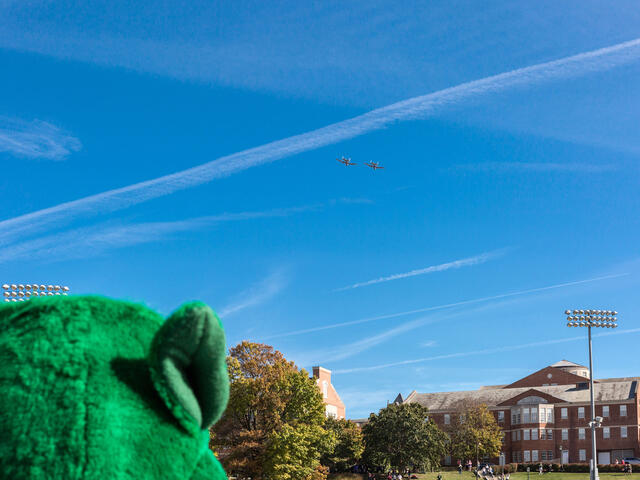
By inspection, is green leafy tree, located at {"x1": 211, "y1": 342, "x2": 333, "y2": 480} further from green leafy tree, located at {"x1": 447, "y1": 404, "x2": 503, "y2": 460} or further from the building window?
the building window

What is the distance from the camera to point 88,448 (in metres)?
1.64

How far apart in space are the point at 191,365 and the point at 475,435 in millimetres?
74762

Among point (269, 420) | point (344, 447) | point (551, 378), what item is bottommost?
point (344, 447)

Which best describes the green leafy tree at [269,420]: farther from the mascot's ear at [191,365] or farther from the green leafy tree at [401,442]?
the mascot's ear at [191,365]

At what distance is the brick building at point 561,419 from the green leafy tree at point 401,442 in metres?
22.0

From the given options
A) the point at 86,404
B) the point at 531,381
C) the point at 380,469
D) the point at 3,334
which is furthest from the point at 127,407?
the point at 531,381

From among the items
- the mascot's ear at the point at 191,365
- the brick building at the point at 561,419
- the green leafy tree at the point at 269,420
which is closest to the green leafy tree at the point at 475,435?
the brick building at the point at 561,419

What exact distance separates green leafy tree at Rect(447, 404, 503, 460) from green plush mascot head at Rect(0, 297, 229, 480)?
244 feet

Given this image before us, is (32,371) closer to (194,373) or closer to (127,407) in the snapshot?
(127,407)

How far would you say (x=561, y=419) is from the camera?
2997 inches

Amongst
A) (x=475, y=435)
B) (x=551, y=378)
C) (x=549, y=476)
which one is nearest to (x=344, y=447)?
(x=549, y=476)

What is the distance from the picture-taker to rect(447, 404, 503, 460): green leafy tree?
235 feet

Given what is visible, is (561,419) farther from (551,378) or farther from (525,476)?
(525,476)

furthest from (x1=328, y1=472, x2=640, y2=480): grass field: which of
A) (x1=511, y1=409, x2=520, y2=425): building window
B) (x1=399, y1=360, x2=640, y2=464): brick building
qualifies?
(x1=511, y1=409, x2=520, y2=425): building window
